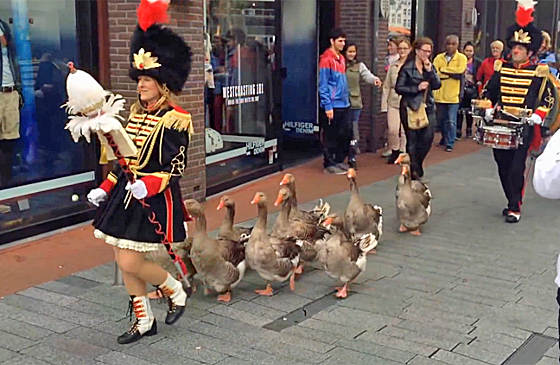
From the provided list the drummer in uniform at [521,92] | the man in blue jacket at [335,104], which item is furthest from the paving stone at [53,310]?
the man in blue jacket at [335,104]

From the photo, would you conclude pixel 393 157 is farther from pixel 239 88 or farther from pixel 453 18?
pixel 453 18

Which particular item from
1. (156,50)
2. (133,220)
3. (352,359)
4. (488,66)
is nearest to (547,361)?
(352,359)

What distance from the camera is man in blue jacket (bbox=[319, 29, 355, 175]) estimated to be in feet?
34.6

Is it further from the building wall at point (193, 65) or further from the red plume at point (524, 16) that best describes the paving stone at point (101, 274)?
the red plume at point (524, 16)

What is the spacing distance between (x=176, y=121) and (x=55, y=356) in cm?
170

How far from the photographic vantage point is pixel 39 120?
786cm

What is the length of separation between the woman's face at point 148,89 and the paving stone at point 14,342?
1814 mm

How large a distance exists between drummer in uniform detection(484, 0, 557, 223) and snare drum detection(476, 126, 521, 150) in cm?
15

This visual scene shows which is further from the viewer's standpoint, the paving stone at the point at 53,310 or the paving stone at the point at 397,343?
the paving stone at the point at 53,310

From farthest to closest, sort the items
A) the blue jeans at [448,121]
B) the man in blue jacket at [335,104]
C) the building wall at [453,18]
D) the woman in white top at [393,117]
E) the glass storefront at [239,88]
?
the building wall at [453,18] < the blue jeans at [448,121] < the woman in white top at [393,117] < the man in blue jacket at [335,104] < the glass storefront at [239,88]

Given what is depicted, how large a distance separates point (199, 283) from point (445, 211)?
395 centimetres

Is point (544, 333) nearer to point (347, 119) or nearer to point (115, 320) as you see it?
point (115, 320)

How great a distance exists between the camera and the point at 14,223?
7312 mm

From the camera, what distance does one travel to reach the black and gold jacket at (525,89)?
8.20m
